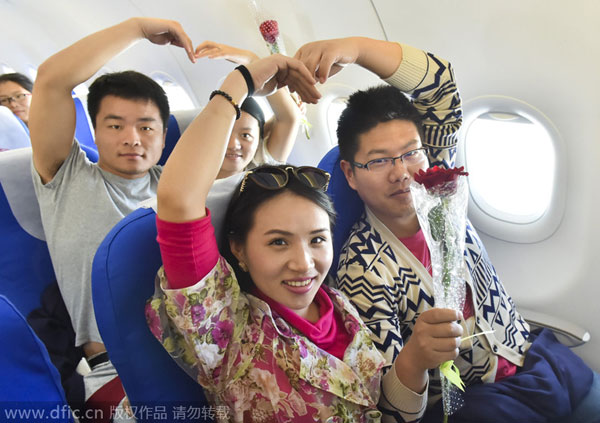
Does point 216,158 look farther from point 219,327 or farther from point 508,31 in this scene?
point 508,31

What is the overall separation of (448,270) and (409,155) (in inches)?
20.3

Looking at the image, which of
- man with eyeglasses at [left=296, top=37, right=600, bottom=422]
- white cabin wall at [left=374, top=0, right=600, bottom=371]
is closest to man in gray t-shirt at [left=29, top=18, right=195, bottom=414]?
man with eyeglasses at [left=296, top=37, right=600, bottom=422]

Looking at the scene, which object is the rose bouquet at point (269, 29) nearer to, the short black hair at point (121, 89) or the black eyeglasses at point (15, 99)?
the short black hair at point (121, 89)

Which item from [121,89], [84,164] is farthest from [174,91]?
[84,164]

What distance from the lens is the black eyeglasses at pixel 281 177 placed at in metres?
1.21

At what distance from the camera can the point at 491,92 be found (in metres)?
2.13

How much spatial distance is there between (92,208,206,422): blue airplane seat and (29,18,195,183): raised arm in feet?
2.71

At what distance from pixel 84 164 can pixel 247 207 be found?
3.28 ft

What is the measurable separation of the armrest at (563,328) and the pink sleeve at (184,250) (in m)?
1.71

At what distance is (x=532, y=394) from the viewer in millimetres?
1368

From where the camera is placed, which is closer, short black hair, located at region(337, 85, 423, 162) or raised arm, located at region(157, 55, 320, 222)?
raised arm, located at region(157, 55, 320, 222)

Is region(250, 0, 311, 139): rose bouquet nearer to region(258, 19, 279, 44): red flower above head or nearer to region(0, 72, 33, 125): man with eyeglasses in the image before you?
region(258, 19, 279, 44): red flower above head

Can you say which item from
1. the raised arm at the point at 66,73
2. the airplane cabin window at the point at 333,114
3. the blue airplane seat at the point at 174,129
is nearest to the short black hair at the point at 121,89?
the raised arm at the point at 66,73

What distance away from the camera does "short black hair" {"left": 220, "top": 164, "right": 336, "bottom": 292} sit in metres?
1.21
